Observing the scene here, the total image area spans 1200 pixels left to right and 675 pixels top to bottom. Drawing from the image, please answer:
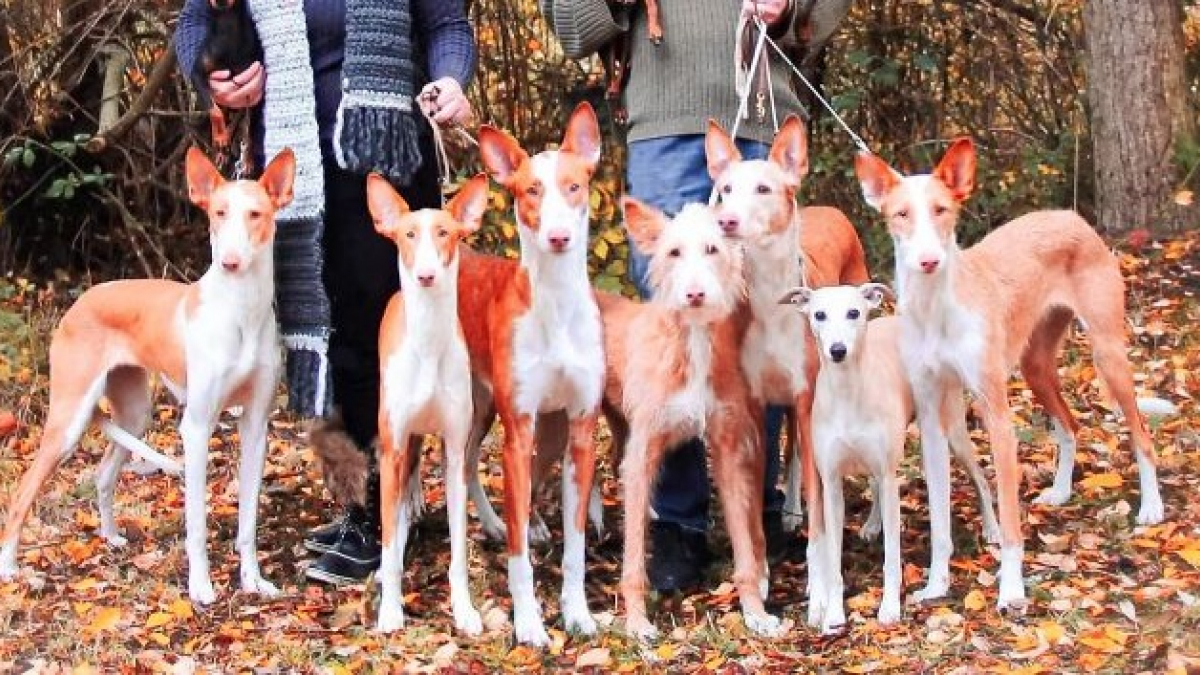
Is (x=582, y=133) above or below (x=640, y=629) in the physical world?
above

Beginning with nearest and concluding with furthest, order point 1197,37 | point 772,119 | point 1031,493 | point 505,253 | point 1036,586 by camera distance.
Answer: point 1036,586 < point 772,119 < point 1031,493 < point 505,253 < point 1197,37

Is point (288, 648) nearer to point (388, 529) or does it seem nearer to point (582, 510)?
point (388, 529)

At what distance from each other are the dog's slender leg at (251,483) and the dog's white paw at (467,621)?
2.73 ft

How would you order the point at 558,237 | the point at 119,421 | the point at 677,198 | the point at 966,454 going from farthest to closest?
the point at 119,421, the point at 966,454, the point at 677,198, the point at 558,237

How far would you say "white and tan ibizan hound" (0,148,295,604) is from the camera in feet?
17.8

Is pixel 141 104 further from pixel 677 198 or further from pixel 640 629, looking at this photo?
pixel 640 629

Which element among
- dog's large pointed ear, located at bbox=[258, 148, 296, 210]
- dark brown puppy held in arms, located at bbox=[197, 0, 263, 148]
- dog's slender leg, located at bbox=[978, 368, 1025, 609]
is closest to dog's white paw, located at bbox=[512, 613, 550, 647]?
dog's slender leg, located at bbox=[978, 368, 1025, 609]

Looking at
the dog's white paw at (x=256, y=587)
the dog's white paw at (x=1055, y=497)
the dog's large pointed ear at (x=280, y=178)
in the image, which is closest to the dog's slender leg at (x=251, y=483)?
the dog's white paw at (x=256, y=587)

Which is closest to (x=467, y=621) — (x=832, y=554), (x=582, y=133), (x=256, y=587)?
(x=256, y=587)

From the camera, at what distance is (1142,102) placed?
9516mm

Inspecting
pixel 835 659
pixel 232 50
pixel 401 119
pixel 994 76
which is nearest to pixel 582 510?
pixel 835 659

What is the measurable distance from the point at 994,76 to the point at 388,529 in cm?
710

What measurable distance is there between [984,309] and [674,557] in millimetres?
1446

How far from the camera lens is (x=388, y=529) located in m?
5.33
